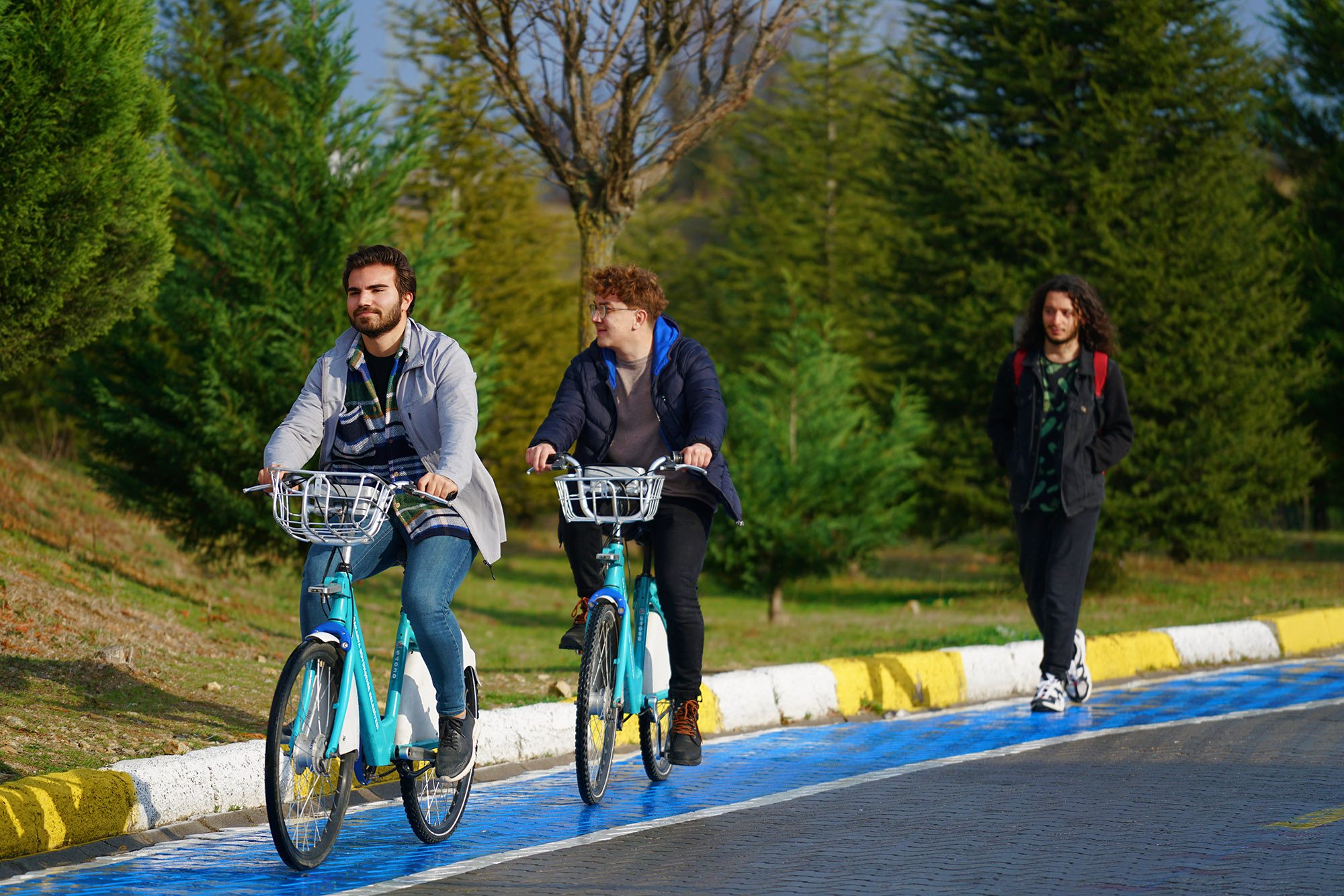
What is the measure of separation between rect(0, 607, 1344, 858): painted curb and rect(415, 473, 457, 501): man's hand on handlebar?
1656mm

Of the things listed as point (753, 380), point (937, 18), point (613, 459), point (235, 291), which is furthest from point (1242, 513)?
point (613, 459)

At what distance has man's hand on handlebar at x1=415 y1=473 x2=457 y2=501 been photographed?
4500mm

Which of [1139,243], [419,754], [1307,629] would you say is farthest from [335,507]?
[1139,243]

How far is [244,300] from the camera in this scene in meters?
12.1

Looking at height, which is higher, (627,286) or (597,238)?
(597,238)

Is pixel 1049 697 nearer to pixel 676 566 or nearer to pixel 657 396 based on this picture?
pixel 676 566

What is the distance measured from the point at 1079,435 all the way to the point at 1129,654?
110 inches

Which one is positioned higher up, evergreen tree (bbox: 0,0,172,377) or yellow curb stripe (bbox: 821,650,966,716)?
evergreen tree (bbox: 0,0,172,377)

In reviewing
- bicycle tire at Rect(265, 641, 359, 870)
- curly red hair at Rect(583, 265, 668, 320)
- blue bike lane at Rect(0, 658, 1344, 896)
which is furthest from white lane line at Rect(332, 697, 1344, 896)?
curly red hair at Rect(583, 265, 668, 320)

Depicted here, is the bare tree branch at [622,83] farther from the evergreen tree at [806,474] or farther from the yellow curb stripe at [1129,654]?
the evergreen tree at [806,474]

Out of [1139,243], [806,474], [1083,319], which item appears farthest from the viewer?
[1139,243]

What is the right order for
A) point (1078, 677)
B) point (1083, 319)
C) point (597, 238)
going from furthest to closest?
point (597, 238) < point (1078, 677) < point (1083, 319)

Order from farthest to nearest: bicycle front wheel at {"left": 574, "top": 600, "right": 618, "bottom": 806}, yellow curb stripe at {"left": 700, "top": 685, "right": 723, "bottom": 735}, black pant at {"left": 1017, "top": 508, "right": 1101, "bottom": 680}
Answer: black pant at {"left": 1017, "top": 508, "right": 1101, "bottom": 680} → yellow curb stripe at {"left": 700, "top": 685, "right": 723, "bottom": 735} → bicycle front wheel at {"left": 574, "top": 600, "right": 618, "bottom": 806}

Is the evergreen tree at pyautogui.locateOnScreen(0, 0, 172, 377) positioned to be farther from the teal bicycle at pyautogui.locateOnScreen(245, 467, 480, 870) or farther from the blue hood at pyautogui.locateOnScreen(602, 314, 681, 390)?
the teal bicycle at pyautogui.locateOnScreen(245, 467, 480, 870)
